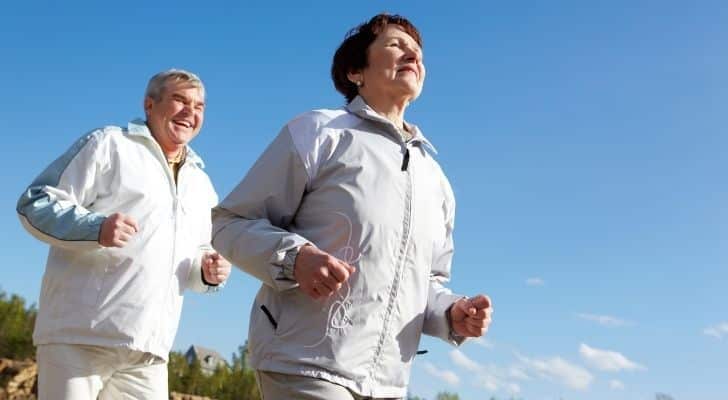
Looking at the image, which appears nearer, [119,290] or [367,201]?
[367,201]

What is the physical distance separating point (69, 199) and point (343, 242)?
1.87 metres

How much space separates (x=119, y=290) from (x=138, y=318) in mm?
150

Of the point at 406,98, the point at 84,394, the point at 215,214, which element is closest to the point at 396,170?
the point at 406,98

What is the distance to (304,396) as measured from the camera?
2.42 m

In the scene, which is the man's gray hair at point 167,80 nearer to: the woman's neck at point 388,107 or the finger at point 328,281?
the woman's neck at point 388,107

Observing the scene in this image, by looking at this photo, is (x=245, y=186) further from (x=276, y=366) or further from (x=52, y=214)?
(x=52, y=214)

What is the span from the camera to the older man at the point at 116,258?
146 inches

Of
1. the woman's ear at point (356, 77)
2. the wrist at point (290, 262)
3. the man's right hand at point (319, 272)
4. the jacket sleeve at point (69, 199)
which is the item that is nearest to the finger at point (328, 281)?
the man's right hand at point (319, 272)

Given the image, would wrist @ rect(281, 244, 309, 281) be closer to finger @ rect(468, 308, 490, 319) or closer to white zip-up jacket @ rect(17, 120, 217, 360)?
finger @ rect(468, 308, 490, 319)

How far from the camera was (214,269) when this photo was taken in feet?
13.8

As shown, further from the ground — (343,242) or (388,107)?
(388,107)

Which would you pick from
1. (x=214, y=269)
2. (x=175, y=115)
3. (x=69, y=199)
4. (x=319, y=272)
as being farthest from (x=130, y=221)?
(x=319, y=272)

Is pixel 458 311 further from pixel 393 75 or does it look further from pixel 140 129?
pixel 140 129

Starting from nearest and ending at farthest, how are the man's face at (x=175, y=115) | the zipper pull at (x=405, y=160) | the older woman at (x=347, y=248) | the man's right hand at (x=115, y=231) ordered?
1. the older woman at (x=347, y=248)
2. the zipper pull at (x=405, y=160)
3. the man's right hand at (x=115, y=231)
4. the man's face at (x=175, y=115)
